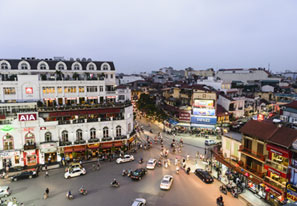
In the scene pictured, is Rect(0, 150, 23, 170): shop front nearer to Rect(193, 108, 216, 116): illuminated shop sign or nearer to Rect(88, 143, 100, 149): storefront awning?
Rect(88, 143, 100, 149): storefront awning

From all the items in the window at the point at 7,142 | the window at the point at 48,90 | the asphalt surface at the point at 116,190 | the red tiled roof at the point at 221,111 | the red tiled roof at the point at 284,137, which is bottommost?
the asphalt surface at the point at 116,190

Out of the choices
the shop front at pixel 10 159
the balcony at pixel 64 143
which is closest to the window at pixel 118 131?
the balcony at pixel 64 143

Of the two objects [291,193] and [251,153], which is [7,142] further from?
[291,193]

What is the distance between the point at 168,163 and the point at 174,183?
21.9 ft

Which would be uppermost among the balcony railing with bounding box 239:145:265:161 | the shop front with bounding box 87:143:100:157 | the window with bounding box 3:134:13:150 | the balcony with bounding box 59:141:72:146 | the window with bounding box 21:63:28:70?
the window with bounding box 21:63:28:70

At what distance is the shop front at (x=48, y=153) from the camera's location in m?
33.1

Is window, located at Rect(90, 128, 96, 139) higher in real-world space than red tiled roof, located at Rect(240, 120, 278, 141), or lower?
lower

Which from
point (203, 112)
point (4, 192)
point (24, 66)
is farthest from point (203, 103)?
point (4, 192)

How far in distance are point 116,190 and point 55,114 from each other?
17458 mm

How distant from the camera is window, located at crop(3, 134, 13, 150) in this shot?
31852mm

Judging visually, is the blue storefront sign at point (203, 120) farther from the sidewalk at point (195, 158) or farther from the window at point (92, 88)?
the window at point (92, 88)

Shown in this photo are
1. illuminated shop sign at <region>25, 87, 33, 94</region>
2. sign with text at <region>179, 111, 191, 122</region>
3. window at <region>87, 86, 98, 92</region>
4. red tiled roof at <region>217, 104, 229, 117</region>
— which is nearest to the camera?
illuminated shop sign at <region>25, 87, 33, 94</region>

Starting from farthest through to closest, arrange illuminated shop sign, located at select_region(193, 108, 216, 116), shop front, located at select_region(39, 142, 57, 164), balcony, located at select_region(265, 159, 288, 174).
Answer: illuminated shop sign, located at select_region(193, 108, 216, 116) < shop front, located at select_region(39, 142, 57, 164) < balcony, located at select_region(265, 159, 288, 174)

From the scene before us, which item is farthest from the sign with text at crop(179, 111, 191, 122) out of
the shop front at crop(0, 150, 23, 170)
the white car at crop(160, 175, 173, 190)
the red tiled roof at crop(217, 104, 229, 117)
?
the shop front at crop(0, 150, 23, 170)
